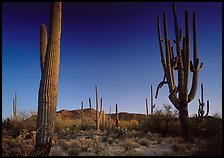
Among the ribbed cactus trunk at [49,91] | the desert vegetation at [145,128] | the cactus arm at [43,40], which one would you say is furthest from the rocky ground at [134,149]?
the cactus arm at [43,40]

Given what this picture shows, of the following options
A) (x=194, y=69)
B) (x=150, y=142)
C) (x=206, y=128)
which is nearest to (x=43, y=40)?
(x=150, y=142)

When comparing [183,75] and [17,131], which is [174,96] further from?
[17,131]

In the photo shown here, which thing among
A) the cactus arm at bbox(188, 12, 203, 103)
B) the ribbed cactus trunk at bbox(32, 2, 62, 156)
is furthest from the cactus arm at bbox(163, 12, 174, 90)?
the ribbed cactus trunk at bbox(32, 2, 62, 156)

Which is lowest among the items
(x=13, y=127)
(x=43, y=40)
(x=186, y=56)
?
(x=13, y=127)

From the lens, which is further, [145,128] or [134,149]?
[145,128]

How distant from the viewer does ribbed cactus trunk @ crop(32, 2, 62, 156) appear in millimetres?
7324

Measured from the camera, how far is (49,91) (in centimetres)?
763

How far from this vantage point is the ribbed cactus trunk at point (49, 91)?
7.32 m

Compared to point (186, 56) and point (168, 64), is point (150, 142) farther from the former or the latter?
point (186, 56)

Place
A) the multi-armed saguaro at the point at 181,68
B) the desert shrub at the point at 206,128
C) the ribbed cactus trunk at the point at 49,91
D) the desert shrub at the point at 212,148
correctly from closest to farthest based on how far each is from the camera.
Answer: the desert shrub at the point at 212,148 → the ribbed cactus trunk at the point at 49,91 → the desert shrub at the point at 206,128 → the multi-armed saguaro at the point at 181,68

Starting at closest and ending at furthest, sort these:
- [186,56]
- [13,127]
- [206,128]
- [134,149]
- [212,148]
→ [212,148]
[134,149]
[206,128]
[186,56]
[13,127]

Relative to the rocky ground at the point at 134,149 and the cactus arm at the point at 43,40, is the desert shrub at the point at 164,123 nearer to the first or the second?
the rocky ground at the point at 134,149

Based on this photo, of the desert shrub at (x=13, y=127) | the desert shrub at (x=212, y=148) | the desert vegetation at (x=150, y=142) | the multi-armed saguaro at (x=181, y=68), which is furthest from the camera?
the desert shrub at (x=13, y=127)

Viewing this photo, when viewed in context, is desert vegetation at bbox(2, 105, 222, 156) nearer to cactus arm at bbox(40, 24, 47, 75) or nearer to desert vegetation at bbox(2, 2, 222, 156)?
desert vegetation at bbox(2, 2, 222, 156)
